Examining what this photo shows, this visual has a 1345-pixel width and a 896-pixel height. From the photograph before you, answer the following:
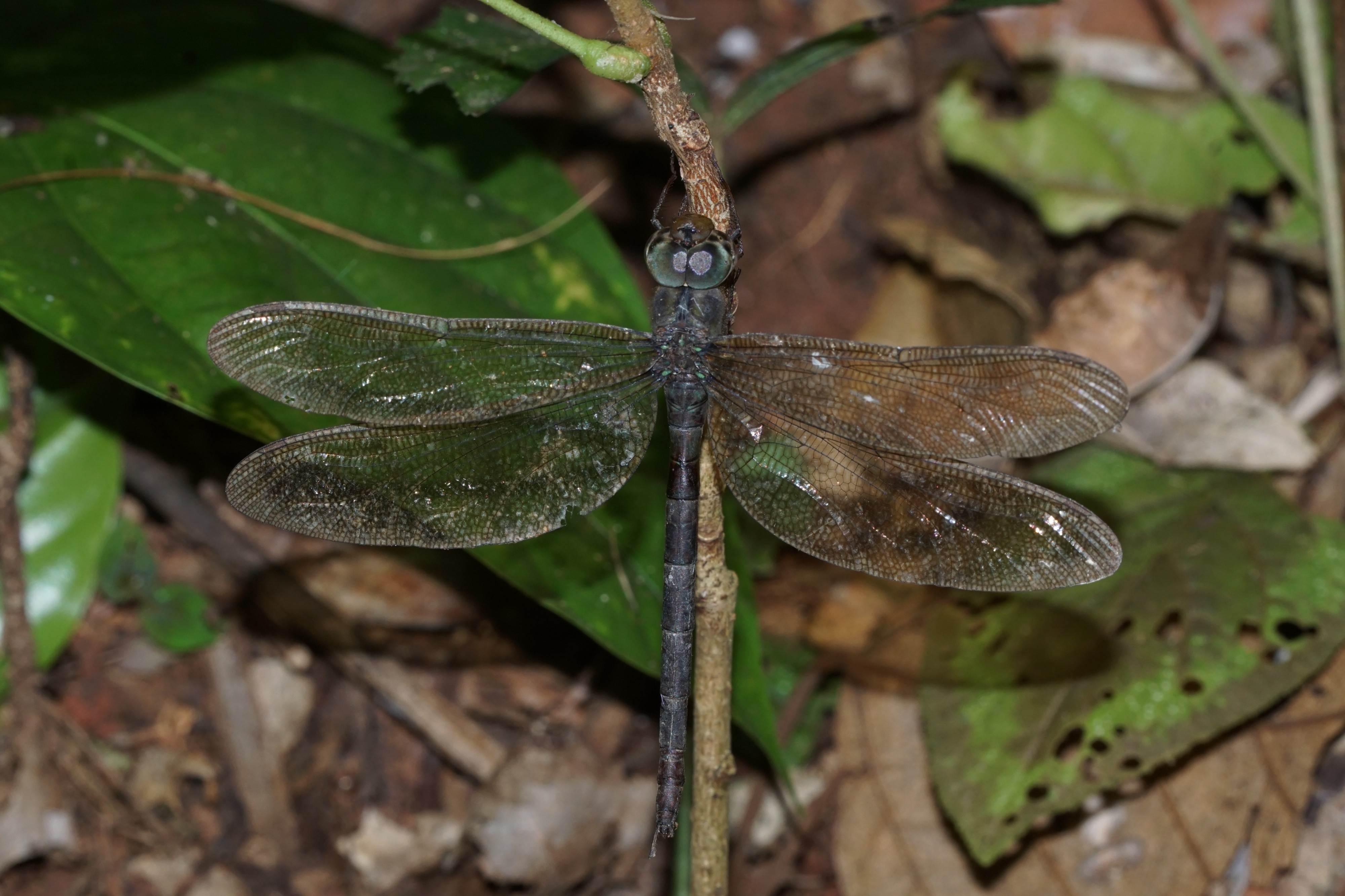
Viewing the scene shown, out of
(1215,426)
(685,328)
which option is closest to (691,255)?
(685,328)

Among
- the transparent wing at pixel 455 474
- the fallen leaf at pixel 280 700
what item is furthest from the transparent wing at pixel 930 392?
the fallen leaf at pixel 280 700

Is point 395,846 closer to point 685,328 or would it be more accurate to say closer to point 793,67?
point 685,328

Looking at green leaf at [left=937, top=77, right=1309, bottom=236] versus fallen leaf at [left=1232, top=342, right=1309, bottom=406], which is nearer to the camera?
fallen leaf at [left=1232, top=342, right=1309, bottom=406]

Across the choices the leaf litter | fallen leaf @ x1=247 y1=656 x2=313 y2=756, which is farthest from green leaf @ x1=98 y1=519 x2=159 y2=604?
fallen leaf @ x1=247 y1=656 x2=313 y2=756

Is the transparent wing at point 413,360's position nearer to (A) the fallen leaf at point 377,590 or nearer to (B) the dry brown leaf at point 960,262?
(A) the fallen leaf at point 377,590

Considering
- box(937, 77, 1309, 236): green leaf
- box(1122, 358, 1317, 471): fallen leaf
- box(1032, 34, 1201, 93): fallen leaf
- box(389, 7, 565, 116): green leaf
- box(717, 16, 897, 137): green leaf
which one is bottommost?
box(1122, 358, 1317, 471): fallen leaf

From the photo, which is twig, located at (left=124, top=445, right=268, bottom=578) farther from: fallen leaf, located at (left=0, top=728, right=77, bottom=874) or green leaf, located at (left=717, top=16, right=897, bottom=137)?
green leaf, located at (left=717, top=16, right=897, bottom=137)
